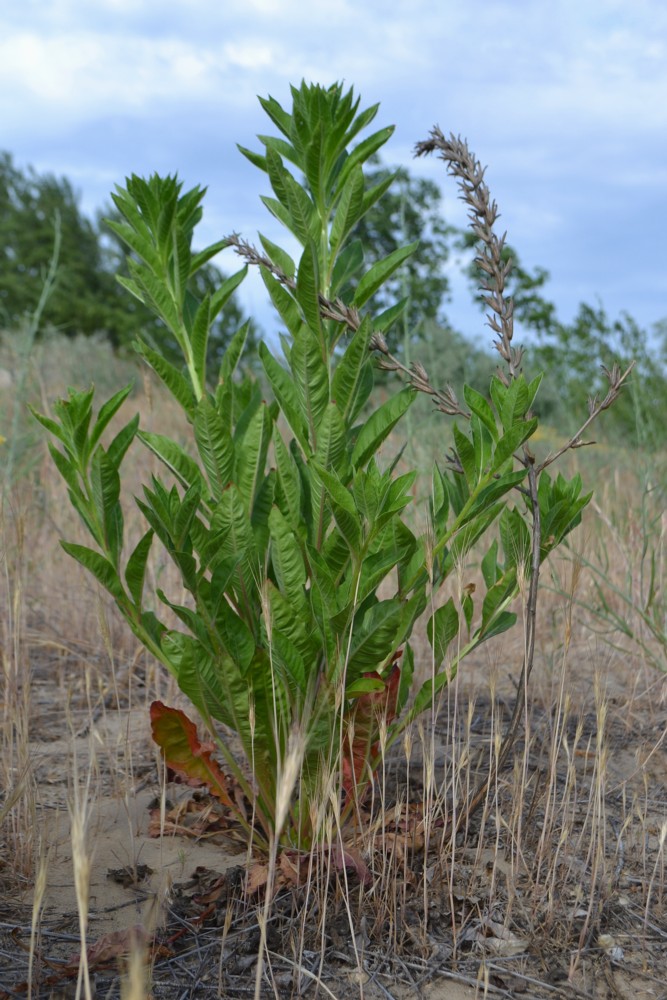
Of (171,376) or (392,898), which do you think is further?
(171,376)

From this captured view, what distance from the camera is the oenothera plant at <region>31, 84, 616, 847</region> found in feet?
5.83

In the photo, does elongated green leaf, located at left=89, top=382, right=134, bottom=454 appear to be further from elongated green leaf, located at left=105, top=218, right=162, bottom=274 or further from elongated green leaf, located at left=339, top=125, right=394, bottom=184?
elongated green leaf, located at left=339, top=125, right=394, bottom=184

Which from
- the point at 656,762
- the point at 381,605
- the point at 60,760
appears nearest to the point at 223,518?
the point at 381,605

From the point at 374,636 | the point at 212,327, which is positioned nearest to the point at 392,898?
the point at 374,636

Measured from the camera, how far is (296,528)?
189 cm

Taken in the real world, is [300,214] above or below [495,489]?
above

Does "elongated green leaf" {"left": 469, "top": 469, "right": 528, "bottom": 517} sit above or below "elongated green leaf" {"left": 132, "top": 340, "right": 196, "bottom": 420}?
below

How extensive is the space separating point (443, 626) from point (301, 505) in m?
0.42

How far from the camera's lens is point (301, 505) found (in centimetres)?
196

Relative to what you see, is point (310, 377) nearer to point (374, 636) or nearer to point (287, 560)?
point (287, 560)

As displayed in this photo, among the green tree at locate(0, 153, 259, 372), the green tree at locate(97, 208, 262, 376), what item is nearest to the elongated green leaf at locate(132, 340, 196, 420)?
the green tree at locate(97, 208, 262, 376)

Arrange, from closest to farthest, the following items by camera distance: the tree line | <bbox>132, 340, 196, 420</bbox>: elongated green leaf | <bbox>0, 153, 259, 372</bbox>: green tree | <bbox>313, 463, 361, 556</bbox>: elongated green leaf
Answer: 1. <bbox>313, 463, 361, 556</bbox>: elongated green leaf
2. <bbox>132, 340, 196, 420</bbox>: elongated green leaf
3. the tree line
4. <bbox>0, 153, 259, 372</bbox>: green tree

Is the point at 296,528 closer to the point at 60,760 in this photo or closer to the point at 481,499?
the point at 481,499

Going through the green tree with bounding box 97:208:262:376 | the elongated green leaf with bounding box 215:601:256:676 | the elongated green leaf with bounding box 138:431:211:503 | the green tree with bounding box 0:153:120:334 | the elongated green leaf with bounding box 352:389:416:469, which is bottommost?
the elongated green leaf with bounding box 215:601:256:676
